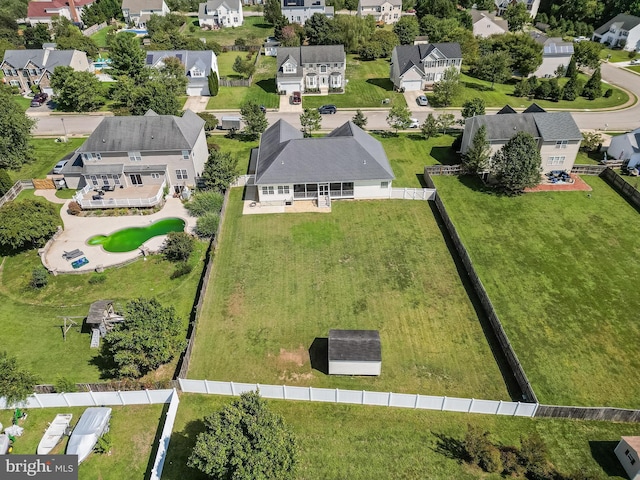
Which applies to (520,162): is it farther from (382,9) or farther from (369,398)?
(382,9)

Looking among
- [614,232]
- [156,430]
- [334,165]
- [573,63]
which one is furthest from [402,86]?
[156,430]

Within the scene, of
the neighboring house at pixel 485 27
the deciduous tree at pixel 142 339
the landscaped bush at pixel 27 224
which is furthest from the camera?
the neighboring house at pixel 485 27

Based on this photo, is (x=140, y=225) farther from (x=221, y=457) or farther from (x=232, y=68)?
(x=232, y=68)

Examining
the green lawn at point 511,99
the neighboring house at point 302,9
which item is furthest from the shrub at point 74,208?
the neighboring house at point 302,9

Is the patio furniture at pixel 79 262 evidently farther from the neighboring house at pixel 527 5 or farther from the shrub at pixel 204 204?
the neighboring house at pixel 527 5

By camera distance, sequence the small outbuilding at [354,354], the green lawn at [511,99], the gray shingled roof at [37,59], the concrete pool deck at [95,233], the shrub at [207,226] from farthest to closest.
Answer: the gray shingled roof at [37,59], the green lawn at [511,99], the shrub at [207,226], the concrete pool deck at [95,233], the small outbuilding at [354,354]

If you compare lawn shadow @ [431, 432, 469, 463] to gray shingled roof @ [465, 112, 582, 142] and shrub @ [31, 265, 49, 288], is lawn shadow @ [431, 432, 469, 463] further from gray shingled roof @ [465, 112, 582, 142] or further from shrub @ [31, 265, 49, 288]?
gray shingled roof @ [465, 112, 582, 142]
